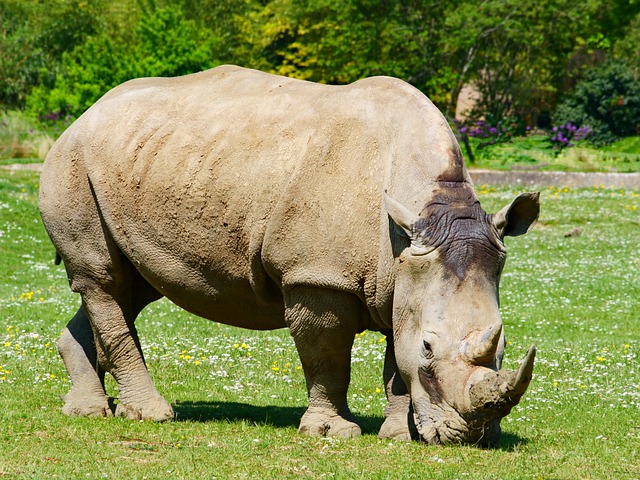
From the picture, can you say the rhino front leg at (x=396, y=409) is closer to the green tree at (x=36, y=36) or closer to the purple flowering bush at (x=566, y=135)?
the purple flowering bush at (x=566, y=135)

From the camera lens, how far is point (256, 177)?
8.72 metres

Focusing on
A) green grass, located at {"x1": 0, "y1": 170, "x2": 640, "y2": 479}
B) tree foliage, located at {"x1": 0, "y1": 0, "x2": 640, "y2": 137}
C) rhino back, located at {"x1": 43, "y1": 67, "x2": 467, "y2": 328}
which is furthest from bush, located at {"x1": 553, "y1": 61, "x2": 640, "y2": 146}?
rhino back, located at {"x1": 43, "y1": 67, "x2": 467, "y2": 328}

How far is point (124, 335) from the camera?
980cm

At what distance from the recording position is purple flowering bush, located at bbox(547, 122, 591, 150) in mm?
37641

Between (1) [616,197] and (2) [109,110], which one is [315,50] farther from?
(2) [109,110]

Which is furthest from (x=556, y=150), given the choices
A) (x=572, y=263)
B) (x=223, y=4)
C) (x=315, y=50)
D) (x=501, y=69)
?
(x=223, y=4)

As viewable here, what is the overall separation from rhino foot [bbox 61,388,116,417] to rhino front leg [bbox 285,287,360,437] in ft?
6.69

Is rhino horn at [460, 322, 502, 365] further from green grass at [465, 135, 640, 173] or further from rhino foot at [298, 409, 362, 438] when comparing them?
green grass at [465, 135, 640, 173]

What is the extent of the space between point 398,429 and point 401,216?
1760mm

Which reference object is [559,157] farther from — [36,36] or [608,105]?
[36,36]

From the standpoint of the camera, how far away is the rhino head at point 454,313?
7207mm

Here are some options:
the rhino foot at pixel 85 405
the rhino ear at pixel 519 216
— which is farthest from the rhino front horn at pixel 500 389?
the rhino foot at pixel 85 405

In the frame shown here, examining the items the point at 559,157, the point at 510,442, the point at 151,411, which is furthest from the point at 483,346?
the point at 559,157

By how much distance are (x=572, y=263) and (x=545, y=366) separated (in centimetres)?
894
